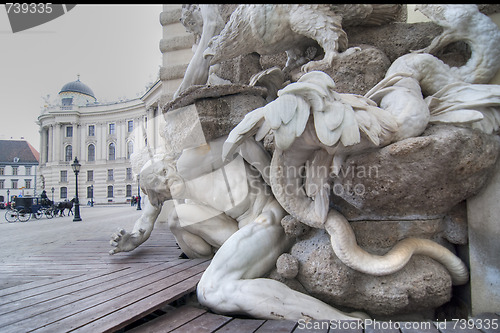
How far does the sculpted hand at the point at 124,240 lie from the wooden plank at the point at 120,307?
0.97 m

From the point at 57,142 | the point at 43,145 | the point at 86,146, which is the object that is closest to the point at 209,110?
the point at 86,146

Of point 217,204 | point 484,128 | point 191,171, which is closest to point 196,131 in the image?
point 191,171

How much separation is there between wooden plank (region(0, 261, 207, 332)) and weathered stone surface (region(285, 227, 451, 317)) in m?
0.97

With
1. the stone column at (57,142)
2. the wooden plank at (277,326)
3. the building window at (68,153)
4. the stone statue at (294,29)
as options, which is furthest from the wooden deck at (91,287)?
the building window at (68,153)

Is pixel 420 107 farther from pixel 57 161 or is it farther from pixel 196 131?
pixel 57 161

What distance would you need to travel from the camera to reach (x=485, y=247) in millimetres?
1636

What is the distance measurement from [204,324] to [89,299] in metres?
0.80

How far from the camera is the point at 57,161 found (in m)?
43.2

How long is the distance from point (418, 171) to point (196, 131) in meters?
1.45

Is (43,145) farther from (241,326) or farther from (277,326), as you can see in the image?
(277,326)

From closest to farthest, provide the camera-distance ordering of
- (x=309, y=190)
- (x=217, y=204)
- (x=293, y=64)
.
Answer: (x=309, y=190) < (x=217, y=204) < (x=293, y=64)

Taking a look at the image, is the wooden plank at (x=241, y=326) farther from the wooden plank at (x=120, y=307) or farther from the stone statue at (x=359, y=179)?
the wooden plank at (x=120, y=307)

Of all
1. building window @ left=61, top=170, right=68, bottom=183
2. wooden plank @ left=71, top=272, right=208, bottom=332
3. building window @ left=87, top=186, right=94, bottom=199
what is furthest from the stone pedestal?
building window @ left=61, top=170, right=68, bottom=183

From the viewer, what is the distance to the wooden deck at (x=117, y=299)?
1.51 m
